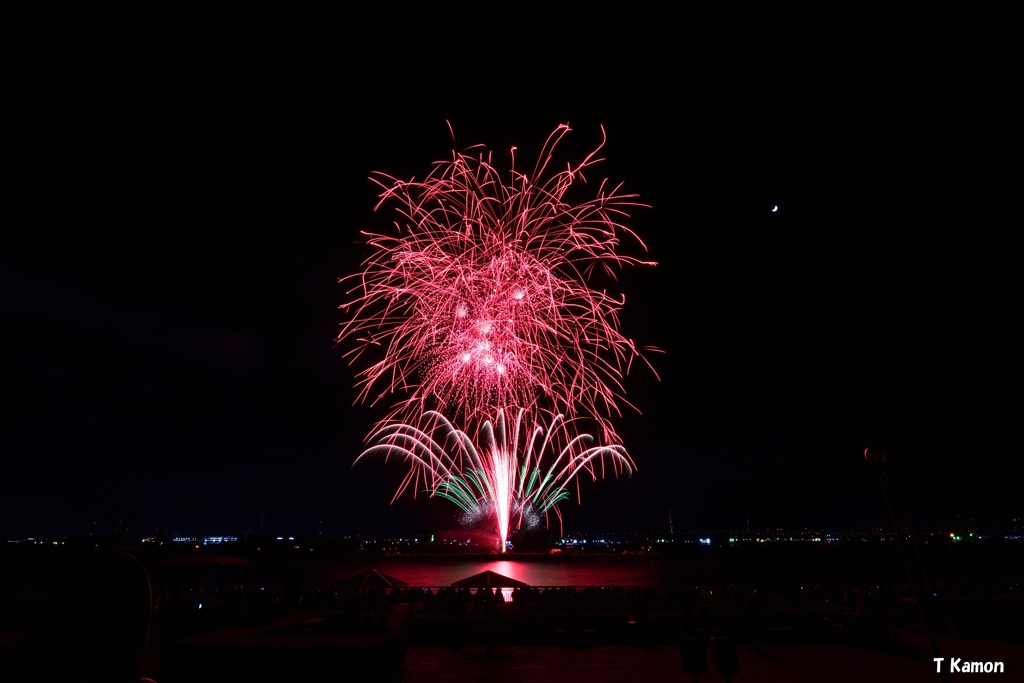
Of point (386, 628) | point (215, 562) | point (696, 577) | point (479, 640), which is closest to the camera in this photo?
point (386, 628)

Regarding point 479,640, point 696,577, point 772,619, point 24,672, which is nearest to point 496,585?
point 479,640

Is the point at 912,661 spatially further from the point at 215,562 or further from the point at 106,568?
the point at 215,562

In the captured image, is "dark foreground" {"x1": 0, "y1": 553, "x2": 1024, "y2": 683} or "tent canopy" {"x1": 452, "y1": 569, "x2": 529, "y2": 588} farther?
"tent canopy" {"x1": 452, "y1": 569, "x2": 529, "y2": 588}

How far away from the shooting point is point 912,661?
13.7 metres

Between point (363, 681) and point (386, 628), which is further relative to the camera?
point (386, 628)

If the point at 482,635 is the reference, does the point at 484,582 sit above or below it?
above

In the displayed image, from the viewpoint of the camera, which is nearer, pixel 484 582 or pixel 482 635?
pixel 482 635

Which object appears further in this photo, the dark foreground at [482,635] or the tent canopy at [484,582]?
the tent canopy at [484,582]

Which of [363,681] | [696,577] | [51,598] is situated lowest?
[696,577]

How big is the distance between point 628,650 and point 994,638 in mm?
10193

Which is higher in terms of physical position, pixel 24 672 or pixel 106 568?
pixel 106 568

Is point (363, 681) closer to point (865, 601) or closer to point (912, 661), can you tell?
point (912, 661)

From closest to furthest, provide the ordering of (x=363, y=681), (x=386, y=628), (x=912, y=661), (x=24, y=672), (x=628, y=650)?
(x=24, y=672), (x=363, y=681), (x=386, y=628), (x=912, y=661), (x=628, y=650)

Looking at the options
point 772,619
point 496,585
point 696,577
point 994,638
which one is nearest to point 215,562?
point 496,585
